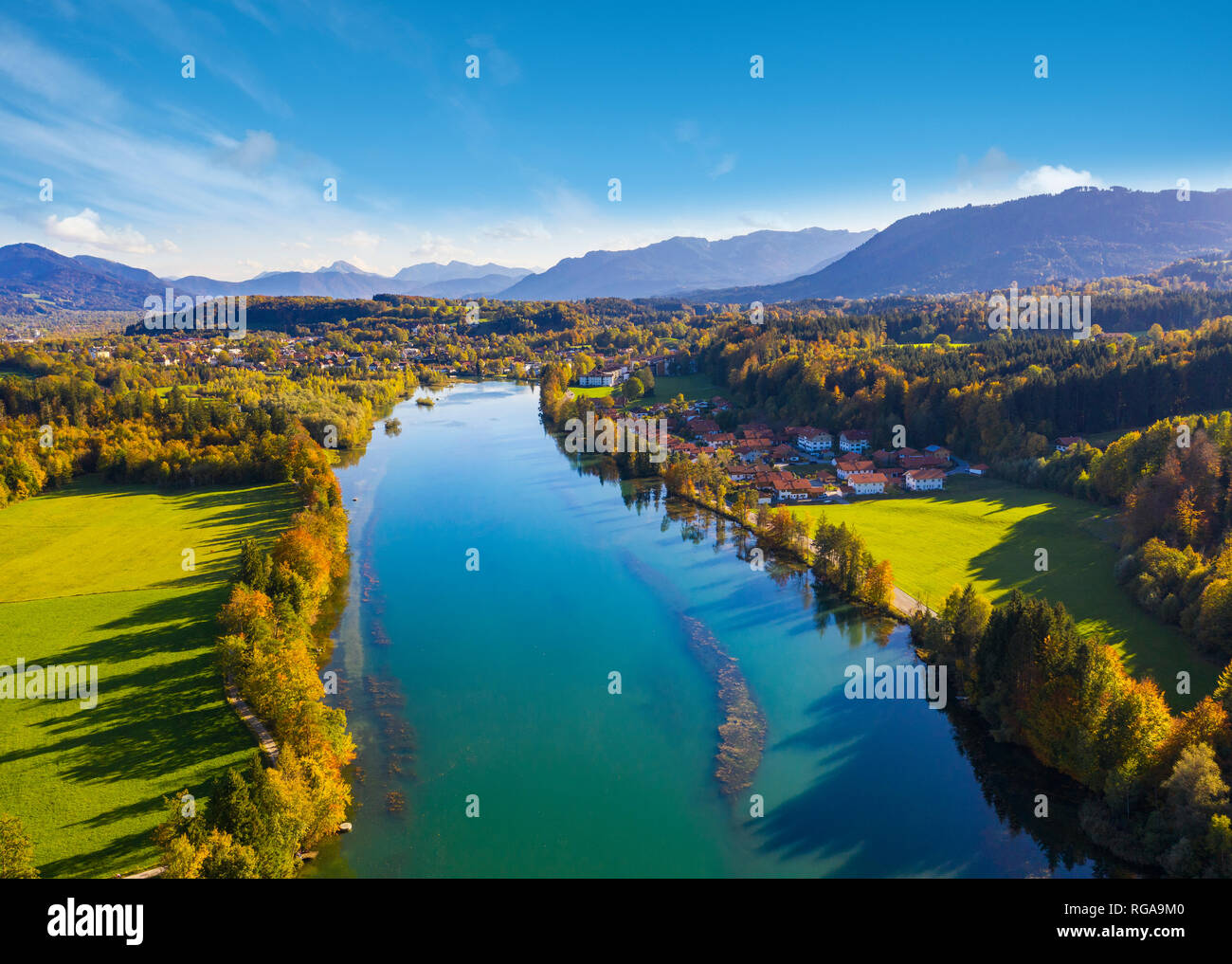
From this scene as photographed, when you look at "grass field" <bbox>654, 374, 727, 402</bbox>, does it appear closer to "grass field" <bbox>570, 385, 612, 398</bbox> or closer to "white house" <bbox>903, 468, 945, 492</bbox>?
"grass field" <bbox>570, 385, 612, 398</bbox>

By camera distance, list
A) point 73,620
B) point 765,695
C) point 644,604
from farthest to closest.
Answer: point 644,604, point 73,620, point 765,695

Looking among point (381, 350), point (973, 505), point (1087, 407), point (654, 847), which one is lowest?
point (654, 847)

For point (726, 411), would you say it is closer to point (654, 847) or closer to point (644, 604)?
point (644, 604)

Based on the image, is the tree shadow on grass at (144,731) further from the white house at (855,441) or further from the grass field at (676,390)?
the grass field at (676,390)

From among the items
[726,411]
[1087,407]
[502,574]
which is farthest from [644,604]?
[1087,407]

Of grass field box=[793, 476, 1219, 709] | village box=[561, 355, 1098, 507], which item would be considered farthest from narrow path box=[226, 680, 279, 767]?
village box=[561, 355, 1098, 507]

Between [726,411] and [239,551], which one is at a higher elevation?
[726,411]

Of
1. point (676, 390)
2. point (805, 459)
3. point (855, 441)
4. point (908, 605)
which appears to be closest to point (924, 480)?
point (805, 459)
